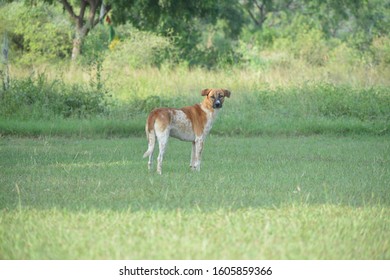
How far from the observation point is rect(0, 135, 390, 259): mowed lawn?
7.04m

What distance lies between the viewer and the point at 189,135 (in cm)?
1333

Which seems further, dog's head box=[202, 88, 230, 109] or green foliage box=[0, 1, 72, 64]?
green foliage box=[0, 1, 72, 64]

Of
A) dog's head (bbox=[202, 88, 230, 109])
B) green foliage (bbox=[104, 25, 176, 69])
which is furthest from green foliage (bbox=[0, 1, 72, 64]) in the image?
dog's head (bbox=[202, 88, 230, 109])

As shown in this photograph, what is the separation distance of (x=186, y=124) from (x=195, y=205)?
4.17 metres

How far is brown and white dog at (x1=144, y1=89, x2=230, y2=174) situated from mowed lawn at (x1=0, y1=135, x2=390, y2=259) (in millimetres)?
425

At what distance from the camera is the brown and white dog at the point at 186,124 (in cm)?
1257

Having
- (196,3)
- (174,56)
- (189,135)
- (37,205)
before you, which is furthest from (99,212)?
(196,3)

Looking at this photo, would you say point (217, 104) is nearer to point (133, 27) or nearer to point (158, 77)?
point (158, 77)

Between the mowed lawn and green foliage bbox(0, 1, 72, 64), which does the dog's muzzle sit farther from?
green foliage bbox(0, 1, 72, 64)

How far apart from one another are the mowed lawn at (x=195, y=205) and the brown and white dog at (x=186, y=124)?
1.40 ft

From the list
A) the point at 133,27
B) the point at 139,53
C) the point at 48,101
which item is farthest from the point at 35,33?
the point at 48,101

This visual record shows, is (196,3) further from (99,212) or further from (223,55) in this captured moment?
(99,212)

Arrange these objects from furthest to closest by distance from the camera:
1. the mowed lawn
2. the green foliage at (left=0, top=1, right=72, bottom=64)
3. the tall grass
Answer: the green foliage at (left=0, top=1, right=72, bottom=64)
the tall grass
the mowed lawn

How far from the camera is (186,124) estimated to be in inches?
520
